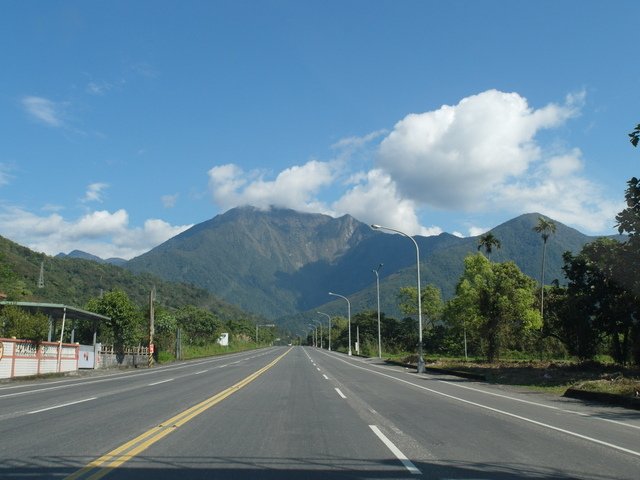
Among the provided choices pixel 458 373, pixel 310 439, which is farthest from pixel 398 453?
pixel 458 373

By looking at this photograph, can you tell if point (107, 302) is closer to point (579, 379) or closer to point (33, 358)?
point (33, 358)

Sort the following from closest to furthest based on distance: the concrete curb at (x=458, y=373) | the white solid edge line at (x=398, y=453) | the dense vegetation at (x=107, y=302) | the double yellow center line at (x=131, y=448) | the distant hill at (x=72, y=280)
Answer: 1. the double yellow center line at (x=131, y=448)
2. the white solid edge line at (x=398, y=453)
3. the concrete curb at (x=458, y=373)
4. the dense vegetation at (x=107, y=302)
5. the distant hill at (x=72, y=280)

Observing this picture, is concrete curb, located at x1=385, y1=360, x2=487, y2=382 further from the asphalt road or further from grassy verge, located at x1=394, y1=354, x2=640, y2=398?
the asphalt road

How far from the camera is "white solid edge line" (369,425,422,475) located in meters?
7.43

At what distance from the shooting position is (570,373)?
31.1 meters

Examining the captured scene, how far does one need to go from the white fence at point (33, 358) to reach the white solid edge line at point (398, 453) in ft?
79.3

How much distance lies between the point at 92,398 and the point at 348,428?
9767mm

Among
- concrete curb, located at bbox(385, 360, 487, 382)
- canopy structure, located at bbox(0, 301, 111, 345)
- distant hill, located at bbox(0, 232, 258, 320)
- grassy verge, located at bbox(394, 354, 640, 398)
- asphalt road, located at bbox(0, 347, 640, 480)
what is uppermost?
distant hill, located at bbox(0, 232, 258, 320)

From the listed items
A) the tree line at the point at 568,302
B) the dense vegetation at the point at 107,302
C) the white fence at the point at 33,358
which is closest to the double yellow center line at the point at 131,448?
the tree line at the point at 568,302

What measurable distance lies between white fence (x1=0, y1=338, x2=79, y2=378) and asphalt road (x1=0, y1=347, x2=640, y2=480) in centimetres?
1343

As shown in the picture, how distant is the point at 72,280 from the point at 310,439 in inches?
3996

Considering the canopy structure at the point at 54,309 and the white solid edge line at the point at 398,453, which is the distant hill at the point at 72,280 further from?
→ the white solid edge line at the point at 398,453

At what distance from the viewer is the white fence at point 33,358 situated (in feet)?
94.5

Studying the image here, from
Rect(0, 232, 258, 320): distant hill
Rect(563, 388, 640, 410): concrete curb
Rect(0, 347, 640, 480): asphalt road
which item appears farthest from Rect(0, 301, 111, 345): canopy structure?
Rect(563, 388, 640, 410): concrete curb
